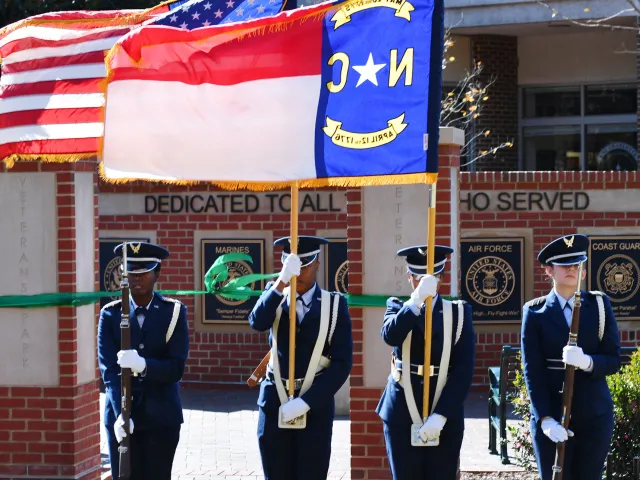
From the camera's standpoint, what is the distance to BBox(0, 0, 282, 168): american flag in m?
8.28

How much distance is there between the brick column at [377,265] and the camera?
318 inches

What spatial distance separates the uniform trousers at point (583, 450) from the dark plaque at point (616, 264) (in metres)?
6.09

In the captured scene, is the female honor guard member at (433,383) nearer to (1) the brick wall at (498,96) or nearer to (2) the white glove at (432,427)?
(2) the white glove at (432,427)

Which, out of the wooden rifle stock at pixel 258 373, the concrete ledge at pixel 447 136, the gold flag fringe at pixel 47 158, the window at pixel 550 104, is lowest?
the wooden rifle stock at pixel 258 373

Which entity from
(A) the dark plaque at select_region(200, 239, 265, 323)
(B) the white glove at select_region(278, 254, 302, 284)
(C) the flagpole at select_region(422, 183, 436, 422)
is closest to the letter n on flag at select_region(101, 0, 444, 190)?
(C) the flagpole at select_region(422, 183, 436, 422)

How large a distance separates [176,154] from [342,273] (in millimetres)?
5519

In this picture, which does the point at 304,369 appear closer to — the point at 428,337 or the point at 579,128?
the point at 428,337

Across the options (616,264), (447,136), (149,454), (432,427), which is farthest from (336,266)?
(432,427)

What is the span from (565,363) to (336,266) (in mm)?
6164

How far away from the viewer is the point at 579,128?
2114 centimetres

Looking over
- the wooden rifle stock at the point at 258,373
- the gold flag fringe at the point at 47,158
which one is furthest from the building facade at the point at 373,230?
the wooden rifle stock at the point at 258,373

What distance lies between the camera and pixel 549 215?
1283 centimetres

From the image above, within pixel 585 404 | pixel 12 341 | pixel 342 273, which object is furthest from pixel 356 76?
pixel 342 273

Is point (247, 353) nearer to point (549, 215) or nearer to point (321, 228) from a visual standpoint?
point (321, 228)
